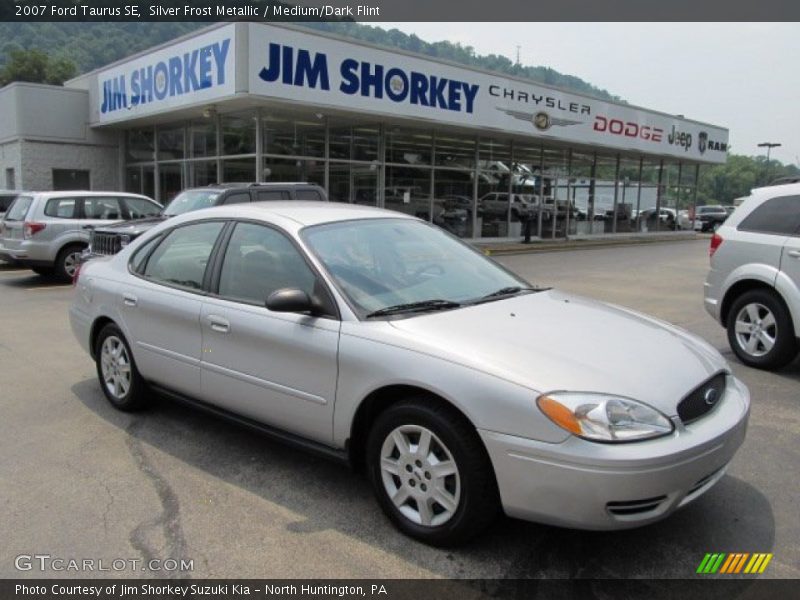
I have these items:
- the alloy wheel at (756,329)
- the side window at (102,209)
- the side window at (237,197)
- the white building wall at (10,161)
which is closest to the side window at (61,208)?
the side window at (102,209)

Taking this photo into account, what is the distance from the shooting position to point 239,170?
56.2ft

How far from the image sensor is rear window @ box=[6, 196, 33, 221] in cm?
1173

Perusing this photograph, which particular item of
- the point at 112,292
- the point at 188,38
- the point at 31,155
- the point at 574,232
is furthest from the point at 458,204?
the point at 112,292

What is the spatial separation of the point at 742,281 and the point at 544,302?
12.5 feet

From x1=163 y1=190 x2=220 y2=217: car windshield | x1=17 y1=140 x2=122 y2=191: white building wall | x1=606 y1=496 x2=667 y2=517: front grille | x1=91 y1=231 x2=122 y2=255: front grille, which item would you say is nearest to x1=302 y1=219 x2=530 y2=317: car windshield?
x1=606 y1=496 x2=667 y2=517: front grille

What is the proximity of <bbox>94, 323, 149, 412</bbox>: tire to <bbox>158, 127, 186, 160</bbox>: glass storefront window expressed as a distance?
15.1 m

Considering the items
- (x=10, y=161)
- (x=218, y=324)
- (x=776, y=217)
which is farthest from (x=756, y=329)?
(x=10, y=161)

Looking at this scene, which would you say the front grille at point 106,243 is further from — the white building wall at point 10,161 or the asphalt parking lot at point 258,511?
the white building wall at point 10,161

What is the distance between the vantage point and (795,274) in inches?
246

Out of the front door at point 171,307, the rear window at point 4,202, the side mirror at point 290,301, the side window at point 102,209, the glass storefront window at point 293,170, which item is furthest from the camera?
the glass storefront window at point 293,170

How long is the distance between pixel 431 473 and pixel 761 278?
4877mm

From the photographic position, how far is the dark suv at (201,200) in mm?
10109

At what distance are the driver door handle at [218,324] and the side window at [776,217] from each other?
5.40 metres

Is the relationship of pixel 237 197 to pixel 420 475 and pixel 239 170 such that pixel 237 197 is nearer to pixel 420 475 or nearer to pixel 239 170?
pixel 239 170
